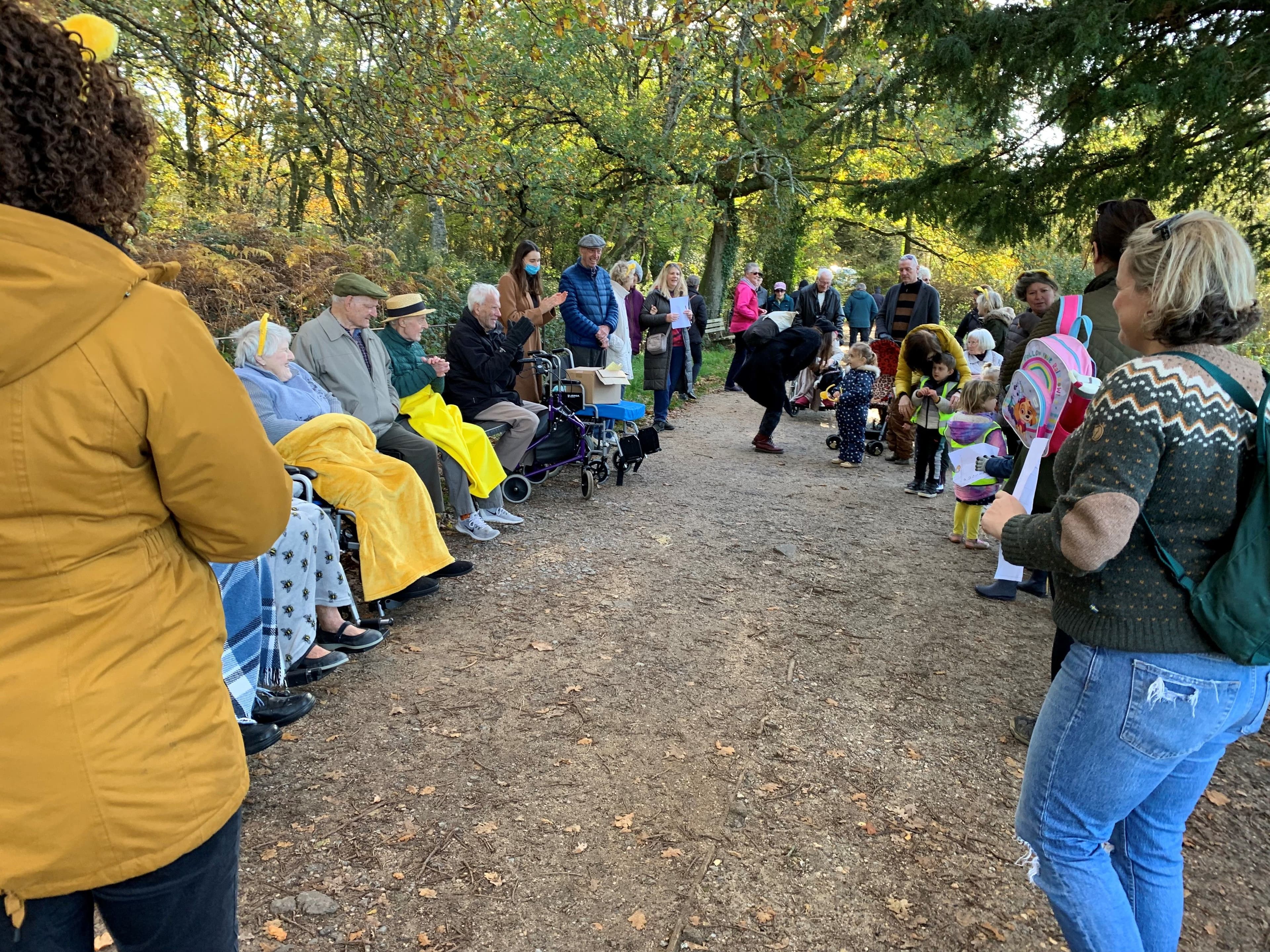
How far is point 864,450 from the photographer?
357 inches

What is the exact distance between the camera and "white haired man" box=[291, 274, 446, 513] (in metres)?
4.76

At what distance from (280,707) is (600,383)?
454cm

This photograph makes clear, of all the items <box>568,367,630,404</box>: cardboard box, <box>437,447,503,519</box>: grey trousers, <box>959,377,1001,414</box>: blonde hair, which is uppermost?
<box>959,377,1001,414</box>: blonde hair

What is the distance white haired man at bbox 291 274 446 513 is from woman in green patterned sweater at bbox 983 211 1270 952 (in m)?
3.85

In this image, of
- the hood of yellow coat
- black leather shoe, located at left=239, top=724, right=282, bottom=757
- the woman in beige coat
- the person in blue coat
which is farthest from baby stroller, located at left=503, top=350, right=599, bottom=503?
the person in blue coat

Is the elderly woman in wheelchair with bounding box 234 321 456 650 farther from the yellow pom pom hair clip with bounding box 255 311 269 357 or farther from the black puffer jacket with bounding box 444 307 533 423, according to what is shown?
the black puffer jacket with bounding box 444 307 533 423

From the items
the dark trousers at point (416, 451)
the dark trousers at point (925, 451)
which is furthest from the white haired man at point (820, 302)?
the dark trousers at point (416, 451)

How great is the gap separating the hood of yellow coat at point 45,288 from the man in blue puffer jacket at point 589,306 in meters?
6.85

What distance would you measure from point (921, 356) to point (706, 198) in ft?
29.3

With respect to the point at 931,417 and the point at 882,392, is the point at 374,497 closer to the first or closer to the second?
the point at 931,417

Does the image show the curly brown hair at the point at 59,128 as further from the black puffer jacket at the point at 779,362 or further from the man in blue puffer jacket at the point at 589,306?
the black puffer jacket at the point at 779,362

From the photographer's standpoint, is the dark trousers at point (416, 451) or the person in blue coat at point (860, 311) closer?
the dark trousers at point (416, 451)

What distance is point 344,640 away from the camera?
399 cm

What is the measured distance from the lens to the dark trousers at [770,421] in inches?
349
